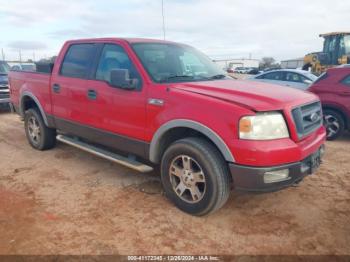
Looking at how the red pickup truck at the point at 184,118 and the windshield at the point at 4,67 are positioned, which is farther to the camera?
the windshield at the point at 4,67

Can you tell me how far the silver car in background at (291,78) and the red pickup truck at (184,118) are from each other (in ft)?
18.8

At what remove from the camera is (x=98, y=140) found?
4.52 metres

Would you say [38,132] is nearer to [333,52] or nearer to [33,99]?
[33,99]

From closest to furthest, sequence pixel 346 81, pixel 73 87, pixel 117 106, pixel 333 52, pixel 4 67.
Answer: pixel 117 106 → pixel 73 87 → pixel 346 81 → pixel 4 67 → pixel 333 52

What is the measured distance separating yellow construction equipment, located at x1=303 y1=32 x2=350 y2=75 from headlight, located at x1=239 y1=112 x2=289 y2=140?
47.5 ft

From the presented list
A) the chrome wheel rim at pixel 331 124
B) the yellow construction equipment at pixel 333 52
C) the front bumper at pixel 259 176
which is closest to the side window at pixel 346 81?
the chrome wheel rim at pixel 331 124

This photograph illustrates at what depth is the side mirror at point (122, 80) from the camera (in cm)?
362

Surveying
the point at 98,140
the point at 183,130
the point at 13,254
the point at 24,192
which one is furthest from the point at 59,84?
the point at 13,254

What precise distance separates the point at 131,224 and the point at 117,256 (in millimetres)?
543

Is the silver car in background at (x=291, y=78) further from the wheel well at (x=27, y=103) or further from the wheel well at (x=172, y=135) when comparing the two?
the wheel well at (x=172, y=135)

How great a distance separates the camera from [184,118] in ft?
10.9

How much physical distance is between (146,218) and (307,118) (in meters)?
2.05

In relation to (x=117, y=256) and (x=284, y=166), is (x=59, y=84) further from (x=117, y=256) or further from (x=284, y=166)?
(x=284, y=166)

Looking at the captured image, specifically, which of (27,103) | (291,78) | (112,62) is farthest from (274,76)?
(27,103)
